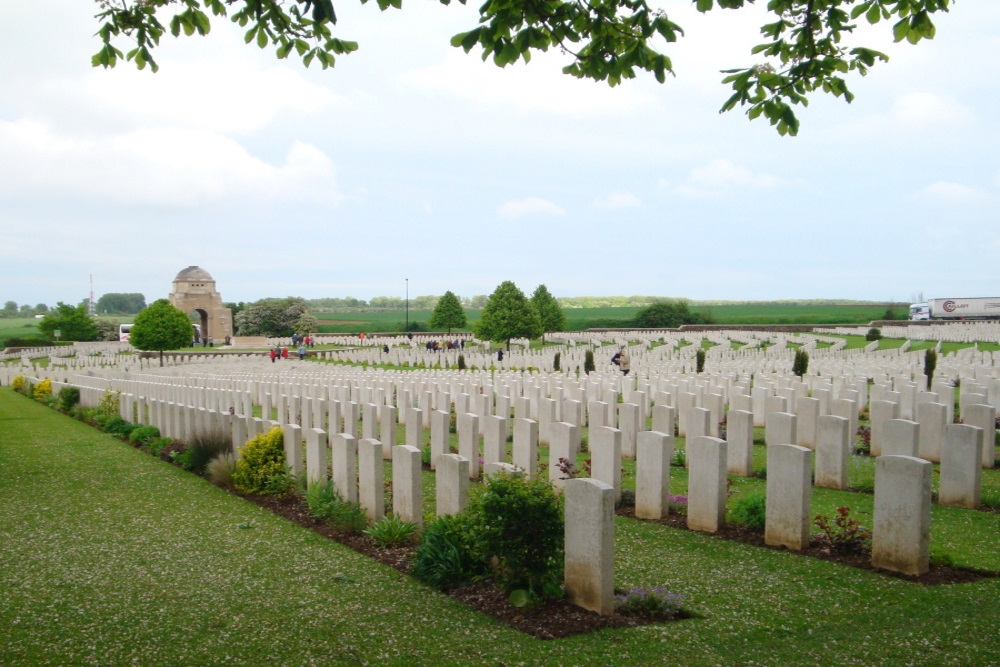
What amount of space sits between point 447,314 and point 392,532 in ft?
176

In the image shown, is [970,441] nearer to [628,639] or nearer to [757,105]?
[757,105]

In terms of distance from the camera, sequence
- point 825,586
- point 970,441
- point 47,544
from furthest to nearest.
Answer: point 970,441 → point 47,544 → point 825,586

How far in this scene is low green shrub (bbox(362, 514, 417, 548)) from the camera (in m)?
6.28

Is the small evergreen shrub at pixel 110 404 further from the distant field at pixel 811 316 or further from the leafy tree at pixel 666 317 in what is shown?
the distant field at pixel 811 316

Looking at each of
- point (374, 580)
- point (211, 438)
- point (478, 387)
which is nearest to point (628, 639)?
point (374, 580)

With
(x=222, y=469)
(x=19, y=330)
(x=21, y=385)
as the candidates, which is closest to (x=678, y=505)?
(x=222, y=469)

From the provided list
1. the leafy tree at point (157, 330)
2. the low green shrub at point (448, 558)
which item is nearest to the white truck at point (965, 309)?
the leafy tree at point (157, 330)

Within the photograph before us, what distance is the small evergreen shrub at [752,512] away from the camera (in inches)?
246

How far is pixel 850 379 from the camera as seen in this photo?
16.0m

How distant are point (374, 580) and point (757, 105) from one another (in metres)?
4.50

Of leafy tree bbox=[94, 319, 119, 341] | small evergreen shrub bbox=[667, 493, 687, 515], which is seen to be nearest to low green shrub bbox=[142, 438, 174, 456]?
small evergreen shrub bbox=[667, 493, 687, 515]

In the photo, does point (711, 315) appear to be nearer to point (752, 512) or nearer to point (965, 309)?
point (965, 309)

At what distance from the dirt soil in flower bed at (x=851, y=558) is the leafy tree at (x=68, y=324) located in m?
71.7

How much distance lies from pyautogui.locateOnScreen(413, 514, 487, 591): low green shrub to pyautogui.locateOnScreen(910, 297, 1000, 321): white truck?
7196 centimetres
